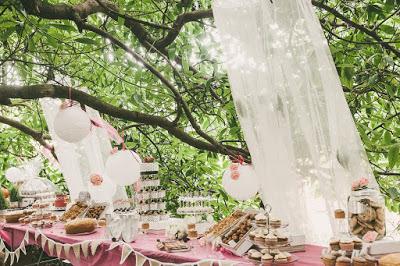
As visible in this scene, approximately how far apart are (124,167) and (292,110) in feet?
4.46

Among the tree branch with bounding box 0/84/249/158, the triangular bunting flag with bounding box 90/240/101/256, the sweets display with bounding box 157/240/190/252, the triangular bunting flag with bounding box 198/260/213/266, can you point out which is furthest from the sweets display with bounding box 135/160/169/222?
the triangular bunting flag with bounding box 198/260/213/266

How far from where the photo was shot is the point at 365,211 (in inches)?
73.6

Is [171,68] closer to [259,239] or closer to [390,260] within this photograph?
[259,239]

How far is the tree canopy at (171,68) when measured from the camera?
2.24 m

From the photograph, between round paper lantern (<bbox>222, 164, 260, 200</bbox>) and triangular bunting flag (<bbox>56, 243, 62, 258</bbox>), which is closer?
round paper lantern (<bbox>222, 164, 260, 200</bbox>)

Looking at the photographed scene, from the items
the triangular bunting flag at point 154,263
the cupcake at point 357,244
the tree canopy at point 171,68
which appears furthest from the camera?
the triangular bunting flag at point 154,263

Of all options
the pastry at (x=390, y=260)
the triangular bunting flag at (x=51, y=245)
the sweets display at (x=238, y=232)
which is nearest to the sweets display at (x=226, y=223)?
the sweets display at (x=238, y=232)

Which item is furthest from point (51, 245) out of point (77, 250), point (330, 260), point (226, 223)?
point (330, 260)

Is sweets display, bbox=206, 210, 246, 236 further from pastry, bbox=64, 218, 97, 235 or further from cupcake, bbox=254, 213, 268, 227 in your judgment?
pastry, bbox=64, 218, 97, 235

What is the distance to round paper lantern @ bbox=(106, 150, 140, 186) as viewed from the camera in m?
3.04

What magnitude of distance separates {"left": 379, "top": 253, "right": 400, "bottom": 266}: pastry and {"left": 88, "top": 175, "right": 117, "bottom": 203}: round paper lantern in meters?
2.89

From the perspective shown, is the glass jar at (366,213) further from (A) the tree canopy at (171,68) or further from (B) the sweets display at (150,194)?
(B) the sweets display at (150,194)

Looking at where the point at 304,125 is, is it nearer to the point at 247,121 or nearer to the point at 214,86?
the point at 247,121

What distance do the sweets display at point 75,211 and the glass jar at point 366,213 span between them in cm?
269
